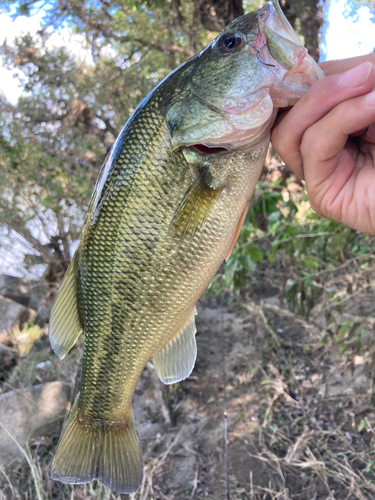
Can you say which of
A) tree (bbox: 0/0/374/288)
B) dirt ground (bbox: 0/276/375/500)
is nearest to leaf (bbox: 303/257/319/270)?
dirt ground (bbox: 0/276/375/500)

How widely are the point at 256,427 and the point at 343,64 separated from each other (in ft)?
9.36

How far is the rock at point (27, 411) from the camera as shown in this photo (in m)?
3.12

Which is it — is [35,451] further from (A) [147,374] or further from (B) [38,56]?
(B) [38,56]

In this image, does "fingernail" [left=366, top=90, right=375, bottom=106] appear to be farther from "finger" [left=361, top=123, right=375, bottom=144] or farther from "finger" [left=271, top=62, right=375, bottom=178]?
"finger" [left=361, top=123, right=375, bottom=144]

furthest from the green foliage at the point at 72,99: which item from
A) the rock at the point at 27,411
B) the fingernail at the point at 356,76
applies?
the fingernail at the point at 356,76

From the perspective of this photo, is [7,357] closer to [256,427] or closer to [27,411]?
[27,411]

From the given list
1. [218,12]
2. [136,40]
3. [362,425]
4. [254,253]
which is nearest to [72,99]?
[136,40]

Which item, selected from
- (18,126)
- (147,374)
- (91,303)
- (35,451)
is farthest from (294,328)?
(18,126)

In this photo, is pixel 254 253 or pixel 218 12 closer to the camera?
pixel 254 253

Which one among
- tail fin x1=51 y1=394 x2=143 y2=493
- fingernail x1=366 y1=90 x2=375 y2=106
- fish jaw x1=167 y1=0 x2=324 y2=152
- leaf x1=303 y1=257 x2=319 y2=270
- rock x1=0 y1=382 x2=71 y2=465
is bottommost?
rock x1=0 y1=382 x2=71 y2=465

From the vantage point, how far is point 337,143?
1.01m

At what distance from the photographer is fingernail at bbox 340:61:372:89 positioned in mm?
878

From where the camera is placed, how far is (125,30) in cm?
445

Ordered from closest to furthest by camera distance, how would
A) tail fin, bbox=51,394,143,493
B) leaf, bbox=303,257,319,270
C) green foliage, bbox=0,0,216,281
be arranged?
tail fin, bbox=51,394,143,493 → leaf, bbox=303,257,319,270 → green foliage, bbox=0,0,216,281
